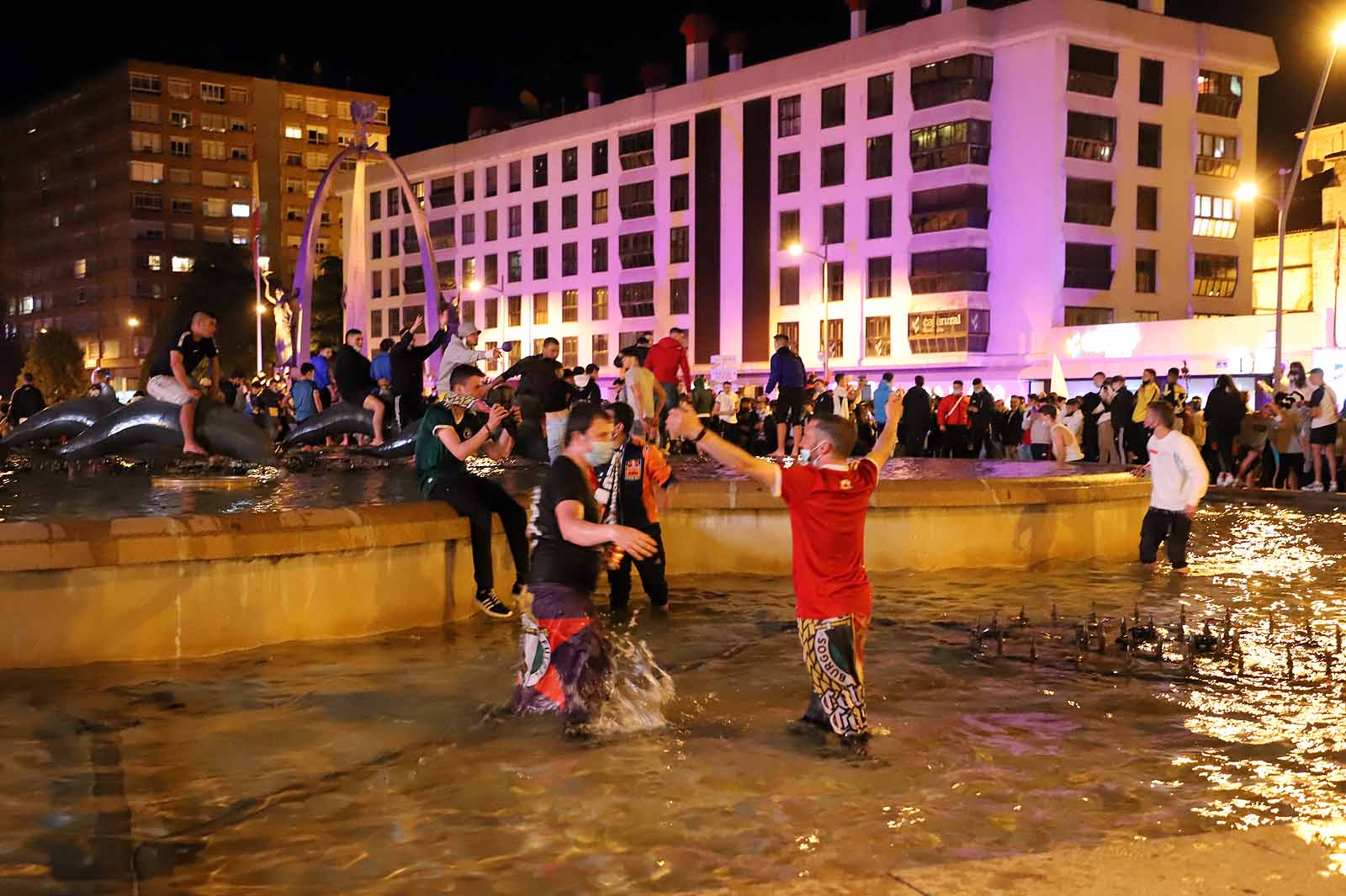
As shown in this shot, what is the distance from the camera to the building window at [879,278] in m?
56.1

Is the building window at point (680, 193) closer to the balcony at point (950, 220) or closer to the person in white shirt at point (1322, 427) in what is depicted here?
the balcony at point (950, 220)

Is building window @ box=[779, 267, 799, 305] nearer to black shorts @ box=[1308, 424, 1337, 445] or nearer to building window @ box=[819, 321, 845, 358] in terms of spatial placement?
A: building window @ box=[819, 321, 845, 358]

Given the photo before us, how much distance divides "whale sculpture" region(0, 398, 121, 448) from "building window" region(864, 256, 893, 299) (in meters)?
43.0

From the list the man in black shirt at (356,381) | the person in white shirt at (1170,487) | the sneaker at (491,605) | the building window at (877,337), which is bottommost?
the sneaker at (491,605)

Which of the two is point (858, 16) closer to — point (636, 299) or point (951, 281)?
point (951, 281)

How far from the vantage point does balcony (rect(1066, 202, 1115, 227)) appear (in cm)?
5191

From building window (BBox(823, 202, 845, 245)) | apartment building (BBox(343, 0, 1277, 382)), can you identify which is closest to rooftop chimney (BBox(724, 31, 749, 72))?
apartment building (BBox(343, 0, 1277, 382))

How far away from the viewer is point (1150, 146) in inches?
2128

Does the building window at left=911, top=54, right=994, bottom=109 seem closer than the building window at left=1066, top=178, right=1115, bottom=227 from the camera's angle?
No

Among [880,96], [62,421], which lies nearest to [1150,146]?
[880,96]

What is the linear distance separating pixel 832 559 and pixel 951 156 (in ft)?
163

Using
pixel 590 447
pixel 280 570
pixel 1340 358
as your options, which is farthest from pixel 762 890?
pixel 1340 358

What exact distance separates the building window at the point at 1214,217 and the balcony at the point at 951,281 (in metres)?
9.15

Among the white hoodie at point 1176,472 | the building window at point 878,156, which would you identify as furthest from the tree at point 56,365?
the white hoodie at point 1176,472
